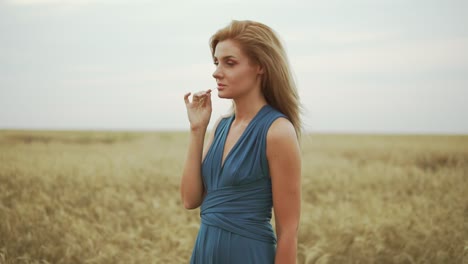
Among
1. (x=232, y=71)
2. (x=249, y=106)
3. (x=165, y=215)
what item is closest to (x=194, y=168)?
(x=249, y=106)

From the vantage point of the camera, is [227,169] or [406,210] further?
[406,210]

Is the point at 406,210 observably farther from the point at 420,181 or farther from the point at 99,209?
the point at 99,209

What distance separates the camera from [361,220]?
606 cm

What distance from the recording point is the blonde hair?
239cm

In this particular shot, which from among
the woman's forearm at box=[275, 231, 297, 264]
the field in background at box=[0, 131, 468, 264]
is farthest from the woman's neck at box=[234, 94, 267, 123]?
the field in background at box=[0, 131, 468, 264]

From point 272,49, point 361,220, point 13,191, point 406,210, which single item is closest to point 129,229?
point 13,191

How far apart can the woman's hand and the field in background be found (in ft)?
3.90

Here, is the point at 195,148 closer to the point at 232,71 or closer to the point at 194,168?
the point at 194,168

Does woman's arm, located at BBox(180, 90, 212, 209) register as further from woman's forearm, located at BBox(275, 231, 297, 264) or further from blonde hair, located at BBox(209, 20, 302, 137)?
woman's forearm, located at BBox(275, 231, 297, 264)

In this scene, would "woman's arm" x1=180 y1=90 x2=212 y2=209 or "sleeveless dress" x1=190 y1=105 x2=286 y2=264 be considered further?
"woman's arm" x1=180 y1=90 x2=212 y2=209

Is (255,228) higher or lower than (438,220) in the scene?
higher

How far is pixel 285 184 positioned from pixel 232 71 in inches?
23.1

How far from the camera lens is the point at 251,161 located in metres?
2.35

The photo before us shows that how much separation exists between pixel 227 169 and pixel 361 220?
406 cm
